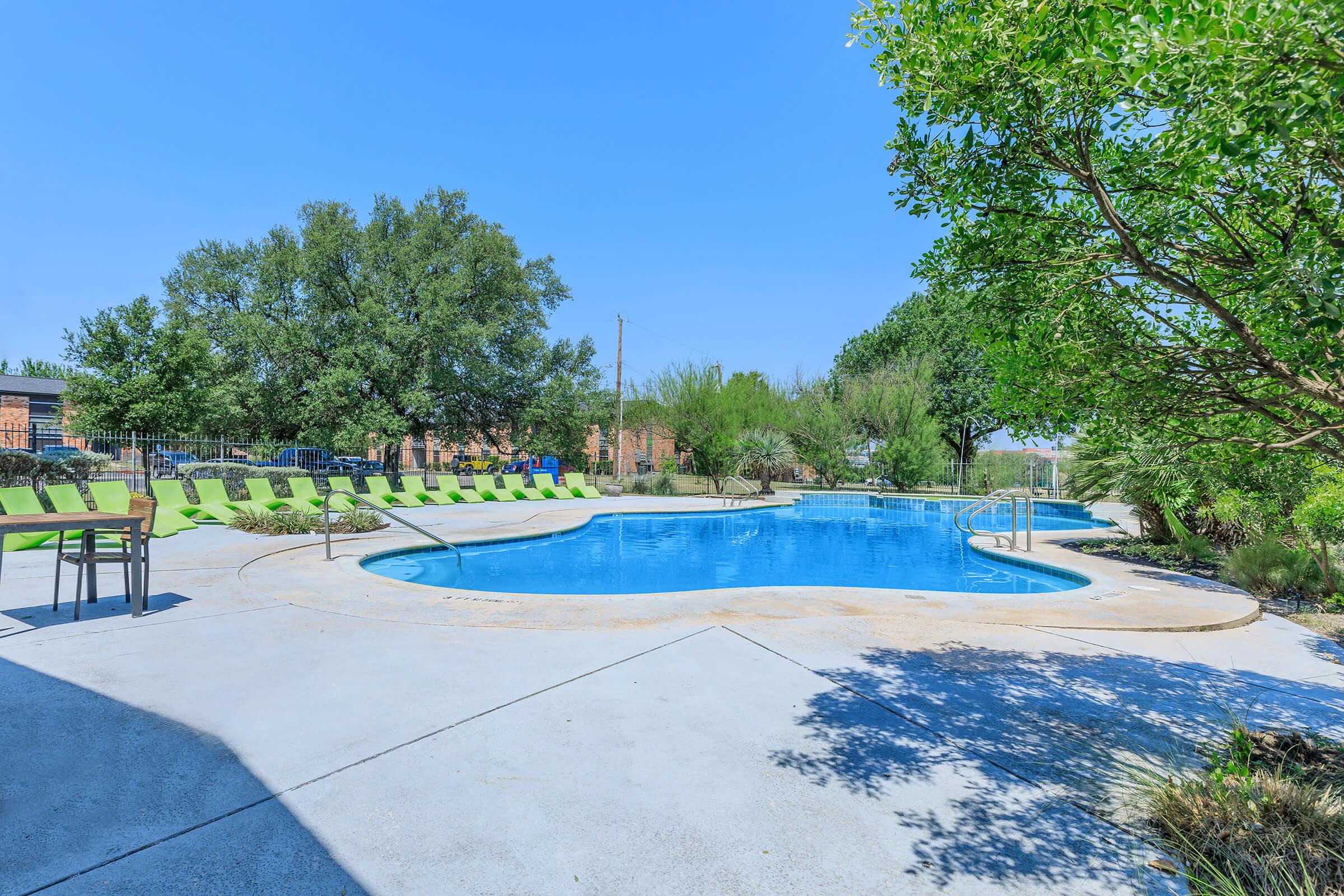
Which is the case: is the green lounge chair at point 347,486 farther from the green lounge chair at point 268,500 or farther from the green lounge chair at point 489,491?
the green lounge chair at point 489,491

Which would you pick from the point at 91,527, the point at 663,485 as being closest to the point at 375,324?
the point at 663,485

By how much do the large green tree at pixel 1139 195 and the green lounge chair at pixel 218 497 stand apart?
14.4 m

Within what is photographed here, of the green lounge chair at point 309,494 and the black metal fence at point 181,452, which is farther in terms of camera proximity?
the black metal fence at point 181,452

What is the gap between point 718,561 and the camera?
1238 centimetres

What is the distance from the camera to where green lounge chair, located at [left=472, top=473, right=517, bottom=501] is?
21.1 meters

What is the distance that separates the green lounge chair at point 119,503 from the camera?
34.1 ft

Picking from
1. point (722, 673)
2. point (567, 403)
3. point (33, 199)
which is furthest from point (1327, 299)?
point (33, 199)

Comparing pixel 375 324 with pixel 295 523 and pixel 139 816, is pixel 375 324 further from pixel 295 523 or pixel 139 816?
pixel 139 816

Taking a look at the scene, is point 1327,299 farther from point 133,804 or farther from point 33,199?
point 33,199

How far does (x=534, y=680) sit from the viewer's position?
4.02 meters

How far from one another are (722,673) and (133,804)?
3021mm

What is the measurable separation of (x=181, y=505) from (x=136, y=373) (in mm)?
14852

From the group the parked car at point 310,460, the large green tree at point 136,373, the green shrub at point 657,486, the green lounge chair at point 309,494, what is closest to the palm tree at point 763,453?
the green shrub at point 657,486

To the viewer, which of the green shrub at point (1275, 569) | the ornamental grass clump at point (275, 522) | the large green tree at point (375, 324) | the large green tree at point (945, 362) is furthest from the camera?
the large green tree at point (945, 362)
